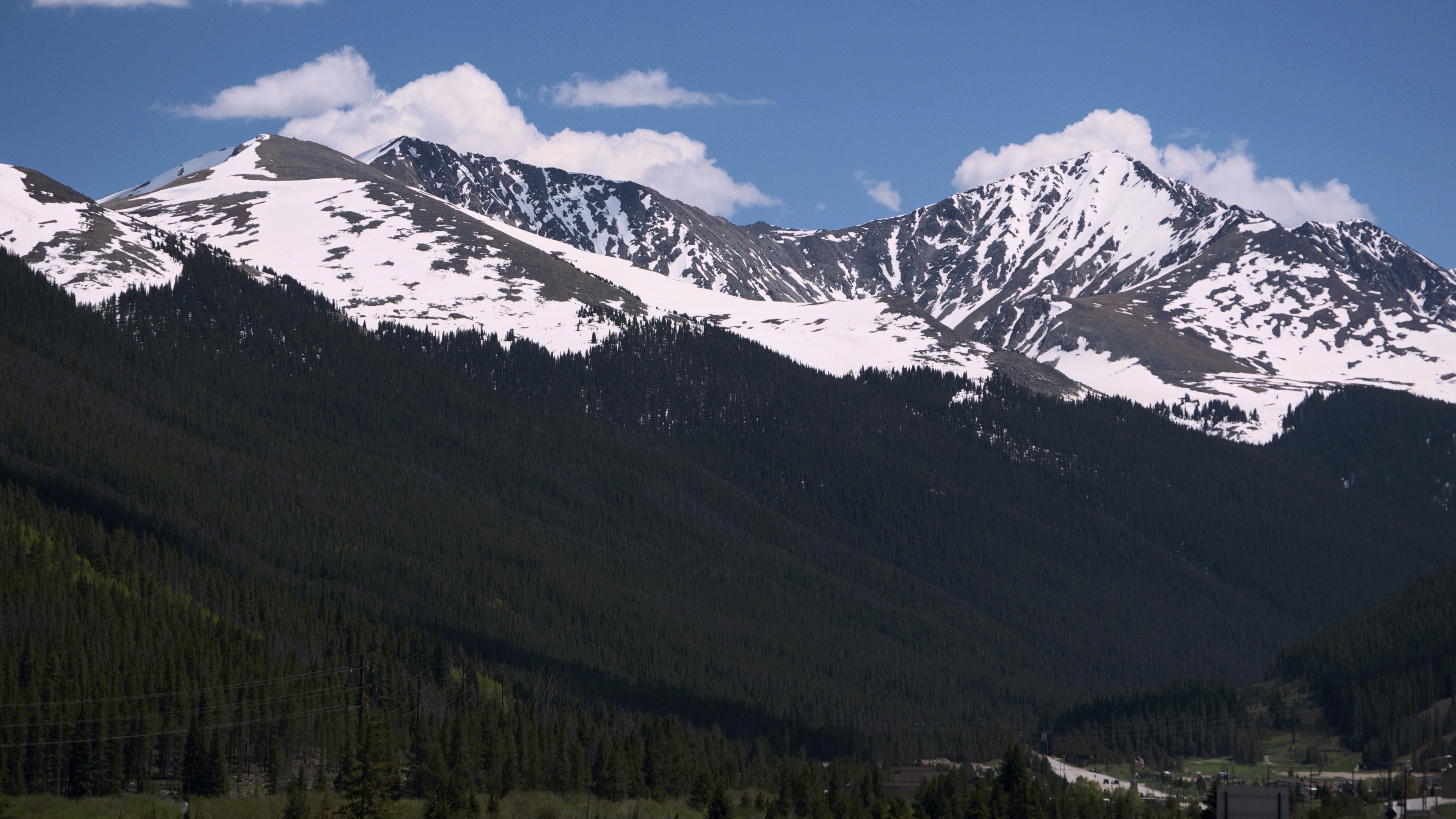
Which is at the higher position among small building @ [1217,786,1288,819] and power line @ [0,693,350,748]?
power line @ [0,693,350,748]

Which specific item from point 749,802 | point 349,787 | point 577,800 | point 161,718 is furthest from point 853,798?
point 161,718

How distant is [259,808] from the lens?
14038cm

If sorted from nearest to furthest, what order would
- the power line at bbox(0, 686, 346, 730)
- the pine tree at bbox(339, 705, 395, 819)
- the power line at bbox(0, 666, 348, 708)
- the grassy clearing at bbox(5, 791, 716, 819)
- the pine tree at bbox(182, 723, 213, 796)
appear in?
the pine tree at bbox(339, 705, 395, 819), the grassy clearing at bbox(5, 791, 716, 819), the power line at bbox(0, 686, 346, 730), the pine tree at bbox(182, 723, 213, 796), the power line at bbox(0, 666, 348, 708)

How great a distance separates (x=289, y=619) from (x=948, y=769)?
79735mm

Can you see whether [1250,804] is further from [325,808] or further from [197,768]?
[197,768]

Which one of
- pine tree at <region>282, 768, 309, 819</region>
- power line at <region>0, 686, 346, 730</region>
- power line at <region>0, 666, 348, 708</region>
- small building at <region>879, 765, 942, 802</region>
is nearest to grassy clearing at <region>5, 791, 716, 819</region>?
pine tree at <region>282, 768, 309, 819</region>

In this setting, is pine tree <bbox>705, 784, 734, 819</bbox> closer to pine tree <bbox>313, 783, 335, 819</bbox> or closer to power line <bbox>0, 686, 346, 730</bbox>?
pine tree <bbox>313, 783, 335, 819</bbox>

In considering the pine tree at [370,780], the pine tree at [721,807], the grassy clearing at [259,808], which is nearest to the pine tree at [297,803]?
the grassy clearing at [259,808]

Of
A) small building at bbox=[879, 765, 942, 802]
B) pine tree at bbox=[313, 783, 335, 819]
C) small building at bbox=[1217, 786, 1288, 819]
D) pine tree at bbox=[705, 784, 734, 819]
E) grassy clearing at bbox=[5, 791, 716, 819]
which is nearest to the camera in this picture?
small building at bbox=[1217, 786, 1288, 819]

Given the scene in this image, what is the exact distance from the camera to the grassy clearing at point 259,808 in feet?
439

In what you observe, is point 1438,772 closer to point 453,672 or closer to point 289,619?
point 453,672

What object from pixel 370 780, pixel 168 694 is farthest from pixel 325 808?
pixel 168 694

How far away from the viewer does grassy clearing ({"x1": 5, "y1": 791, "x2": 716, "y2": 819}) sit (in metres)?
134

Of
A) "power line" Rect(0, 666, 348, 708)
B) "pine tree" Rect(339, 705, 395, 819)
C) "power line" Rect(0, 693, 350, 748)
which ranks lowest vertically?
"pine tree" Rect(339, 705, 395, 819)
